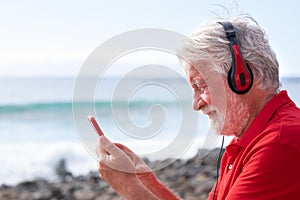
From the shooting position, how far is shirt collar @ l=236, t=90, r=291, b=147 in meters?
1.84

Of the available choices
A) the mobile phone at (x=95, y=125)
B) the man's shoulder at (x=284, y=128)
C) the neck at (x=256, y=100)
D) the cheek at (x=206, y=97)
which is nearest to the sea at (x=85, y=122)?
the mobile phone at (x=95, y=125)

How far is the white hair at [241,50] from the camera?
1.84m

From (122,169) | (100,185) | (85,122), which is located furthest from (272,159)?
(100,185)

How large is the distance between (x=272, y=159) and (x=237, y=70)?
278mm

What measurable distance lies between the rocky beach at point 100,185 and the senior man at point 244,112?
15.4 feet

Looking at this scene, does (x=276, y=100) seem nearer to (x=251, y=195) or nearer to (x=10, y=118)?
(x=251, y=195)

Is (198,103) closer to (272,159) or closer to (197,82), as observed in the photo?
(197,82)

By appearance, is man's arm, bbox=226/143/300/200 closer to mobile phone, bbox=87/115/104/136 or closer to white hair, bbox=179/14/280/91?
white hair, bbox=179/14/280/91

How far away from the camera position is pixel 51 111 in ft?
61.5

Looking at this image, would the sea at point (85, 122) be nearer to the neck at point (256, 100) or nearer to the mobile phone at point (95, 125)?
the mobile phone at point (95, 125)

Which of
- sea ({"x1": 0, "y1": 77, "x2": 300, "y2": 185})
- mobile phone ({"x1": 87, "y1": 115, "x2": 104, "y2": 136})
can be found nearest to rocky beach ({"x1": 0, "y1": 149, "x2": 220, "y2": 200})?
sea ({"x1": 0, "y1": 77, "x2": 300, "y2": 185})

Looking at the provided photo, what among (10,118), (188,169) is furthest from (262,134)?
(10,118)

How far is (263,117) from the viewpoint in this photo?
184 cm

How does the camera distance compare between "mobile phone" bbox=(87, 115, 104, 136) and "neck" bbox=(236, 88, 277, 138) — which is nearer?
"neck" bbox=(236, 88, 277, 138)
